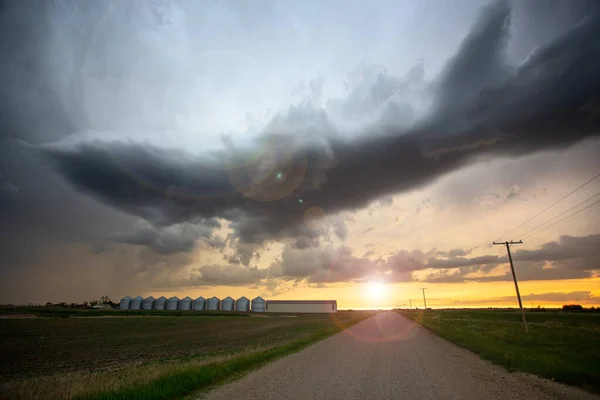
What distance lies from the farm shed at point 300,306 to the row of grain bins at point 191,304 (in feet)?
19.3

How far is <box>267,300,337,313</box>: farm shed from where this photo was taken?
181 meters

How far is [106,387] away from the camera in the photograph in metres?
12.8

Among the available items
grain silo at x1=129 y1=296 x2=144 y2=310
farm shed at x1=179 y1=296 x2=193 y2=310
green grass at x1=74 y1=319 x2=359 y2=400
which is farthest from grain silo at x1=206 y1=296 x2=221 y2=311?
green grass at x1=74 y1=319 x2=359 y2=400

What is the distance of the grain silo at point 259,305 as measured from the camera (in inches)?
7057

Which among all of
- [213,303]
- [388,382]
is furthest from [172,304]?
[388,382]

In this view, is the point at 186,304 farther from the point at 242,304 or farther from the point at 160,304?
the point at 242,304

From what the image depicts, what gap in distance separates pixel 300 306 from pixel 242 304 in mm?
33601

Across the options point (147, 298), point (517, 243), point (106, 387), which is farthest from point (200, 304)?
point (106, 387)

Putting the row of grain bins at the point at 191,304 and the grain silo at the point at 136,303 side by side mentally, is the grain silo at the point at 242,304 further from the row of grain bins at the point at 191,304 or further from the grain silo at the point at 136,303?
the grain silo at the point at 136,303

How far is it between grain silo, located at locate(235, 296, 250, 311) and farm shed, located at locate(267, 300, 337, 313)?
39.8 feet

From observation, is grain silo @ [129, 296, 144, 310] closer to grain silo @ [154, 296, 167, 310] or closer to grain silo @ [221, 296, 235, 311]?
grain silo @ [154, 296, 167, 310]

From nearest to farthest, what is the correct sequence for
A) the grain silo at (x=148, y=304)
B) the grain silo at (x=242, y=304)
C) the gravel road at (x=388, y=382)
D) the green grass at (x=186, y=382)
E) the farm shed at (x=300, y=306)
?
the green grass at (x=186, y=382)
the gravel road at (x=388, y=382)
the grain silo at (x=148, y=304)
the grain silo at (x=242, y=304)
the farm shed at (x=300, y=306)

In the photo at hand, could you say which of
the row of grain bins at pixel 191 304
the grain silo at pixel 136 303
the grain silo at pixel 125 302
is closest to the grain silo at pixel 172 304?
the row of grain bins at pixel 191 304

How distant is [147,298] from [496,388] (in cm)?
19684
